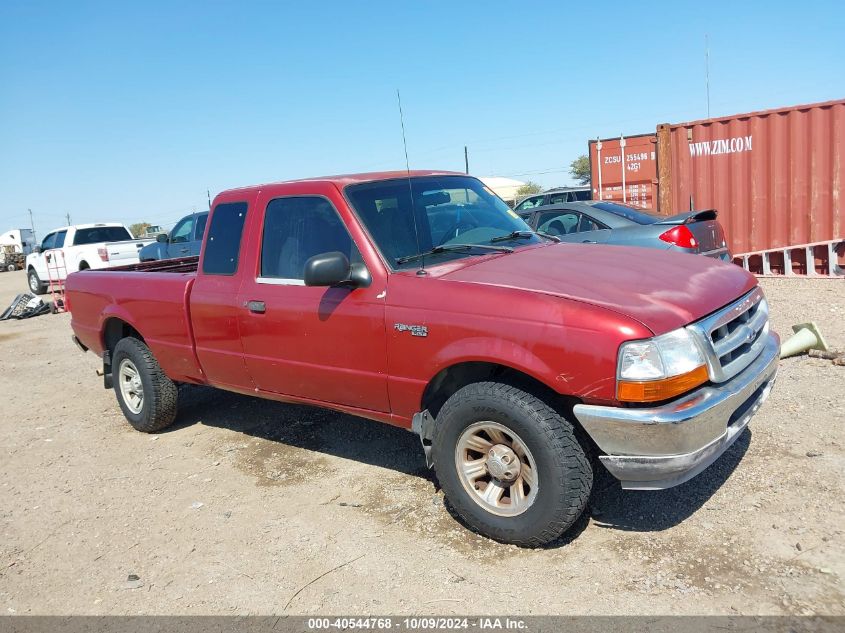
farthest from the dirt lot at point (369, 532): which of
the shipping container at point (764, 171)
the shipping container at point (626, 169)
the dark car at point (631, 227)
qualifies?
the shipping container at point (626, 169)

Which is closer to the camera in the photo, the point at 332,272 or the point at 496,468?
the point at 496,468

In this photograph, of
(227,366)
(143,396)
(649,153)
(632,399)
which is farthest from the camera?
(649,153)

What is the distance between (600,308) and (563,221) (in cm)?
595

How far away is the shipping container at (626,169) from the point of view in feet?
41.7

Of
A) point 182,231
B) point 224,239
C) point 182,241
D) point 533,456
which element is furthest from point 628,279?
point 182,231

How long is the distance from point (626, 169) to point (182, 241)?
9.42 metres

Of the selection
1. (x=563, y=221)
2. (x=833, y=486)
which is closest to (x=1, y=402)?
(x=563, y=221)

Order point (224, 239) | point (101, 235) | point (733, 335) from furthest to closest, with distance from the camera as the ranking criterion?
point (101, 235) → point (224, 239) → point (733, 335)

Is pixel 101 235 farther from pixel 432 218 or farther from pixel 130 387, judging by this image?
pixel 432 218

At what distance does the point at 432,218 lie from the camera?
14.1 ft

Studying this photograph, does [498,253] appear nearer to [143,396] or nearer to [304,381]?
[304,381]

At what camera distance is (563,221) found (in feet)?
28.8

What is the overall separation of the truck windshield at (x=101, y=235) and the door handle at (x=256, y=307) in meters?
14.8

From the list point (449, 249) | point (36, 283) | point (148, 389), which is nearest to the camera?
point (449, 249)
